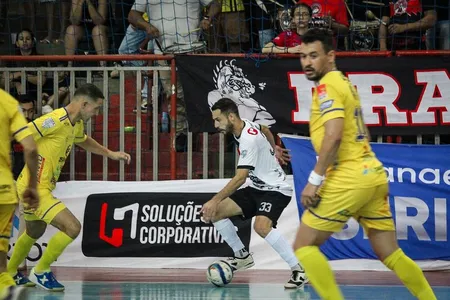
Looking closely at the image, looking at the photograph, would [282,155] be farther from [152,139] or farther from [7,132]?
[7,132]

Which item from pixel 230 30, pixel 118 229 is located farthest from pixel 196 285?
pixel 230 30

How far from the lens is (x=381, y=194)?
305 inches

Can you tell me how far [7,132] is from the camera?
748 centimetres

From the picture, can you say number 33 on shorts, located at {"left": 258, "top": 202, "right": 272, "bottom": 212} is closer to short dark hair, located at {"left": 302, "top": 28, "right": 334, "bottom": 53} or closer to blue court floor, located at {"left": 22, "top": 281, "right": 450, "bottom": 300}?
blue court floor, located at {"left": 22, "top": 281, "right": 450, "bottom": 300}

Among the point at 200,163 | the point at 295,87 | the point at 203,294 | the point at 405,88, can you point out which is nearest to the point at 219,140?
the point at 200,163

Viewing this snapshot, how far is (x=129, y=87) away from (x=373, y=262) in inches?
154

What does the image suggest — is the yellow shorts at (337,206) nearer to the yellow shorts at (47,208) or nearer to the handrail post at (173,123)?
the yellow shorts at (47,208)

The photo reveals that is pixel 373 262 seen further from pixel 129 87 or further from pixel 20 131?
pixel 20 131

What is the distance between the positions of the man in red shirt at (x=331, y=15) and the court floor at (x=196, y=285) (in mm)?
3203

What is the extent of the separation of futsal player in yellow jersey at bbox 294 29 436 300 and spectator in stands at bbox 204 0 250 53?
588 cm

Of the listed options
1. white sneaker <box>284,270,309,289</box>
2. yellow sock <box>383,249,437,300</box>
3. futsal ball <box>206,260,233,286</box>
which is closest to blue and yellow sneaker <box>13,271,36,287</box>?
futsal ball <box>206,260,233,286</box>

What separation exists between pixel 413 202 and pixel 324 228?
5072 millimetres

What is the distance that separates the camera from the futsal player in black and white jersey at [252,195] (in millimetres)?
10766

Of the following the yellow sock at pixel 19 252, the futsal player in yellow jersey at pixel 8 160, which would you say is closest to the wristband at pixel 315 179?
the futsal player in yellow jersey at pixel 8 160
